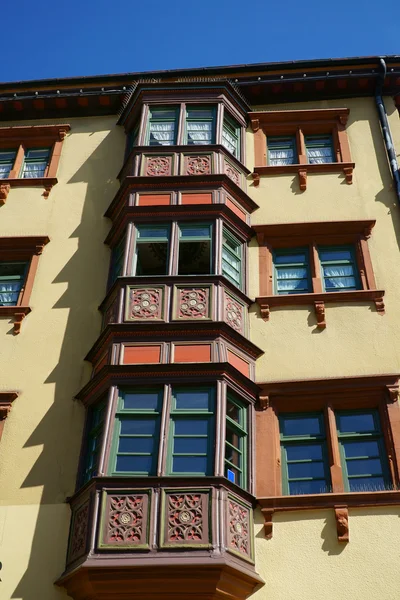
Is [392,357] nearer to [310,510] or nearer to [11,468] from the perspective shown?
[310,510]

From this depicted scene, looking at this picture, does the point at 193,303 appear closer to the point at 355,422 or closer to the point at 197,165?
the point at 355,422

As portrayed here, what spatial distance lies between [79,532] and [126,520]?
0.93 meters

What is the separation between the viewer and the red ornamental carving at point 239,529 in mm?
9430

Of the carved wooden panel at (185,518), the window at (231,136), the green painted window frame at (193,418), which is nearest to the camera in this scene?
the carved wooden panel at (185,518)

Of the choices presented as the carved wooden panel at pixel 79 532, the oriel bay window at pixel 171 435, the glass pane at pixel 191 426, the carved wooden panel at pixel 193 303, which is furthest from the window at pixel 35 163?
the carved wooden panel at pixel 79 532

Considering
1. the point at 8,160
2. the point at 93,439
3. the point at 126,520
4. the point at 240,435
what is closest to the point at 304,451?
the point at 240,435

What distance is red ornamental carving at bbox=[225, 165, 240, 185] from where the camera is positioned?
14.3 meters

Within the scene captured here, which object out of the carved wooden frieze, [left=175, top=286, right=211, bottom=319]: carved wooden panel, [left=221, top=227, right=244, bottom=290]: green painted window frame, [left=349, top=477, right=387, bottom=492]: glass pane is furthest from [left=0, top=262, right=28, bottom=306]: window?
[left=349, top=477, right=387, bottom=492]: glass pane

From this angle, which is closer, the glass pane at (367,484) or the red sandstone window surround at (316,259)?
the glass pane at (367,484)

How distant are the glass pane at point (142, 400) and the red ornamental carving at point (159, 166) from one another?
5143 mm

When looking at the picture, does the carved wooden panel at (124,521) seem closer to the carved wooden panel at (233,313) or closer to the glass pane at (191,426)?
the glass pane at (191,426)

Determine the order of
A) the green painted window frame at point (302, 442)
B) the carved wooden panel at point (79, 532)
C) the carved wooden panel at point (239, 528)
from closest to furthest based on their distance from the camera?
the carved wooden panel at point (239, 528)
the carved wooden panel at point (79, 532)
the green painted window frame at point (302, 442)

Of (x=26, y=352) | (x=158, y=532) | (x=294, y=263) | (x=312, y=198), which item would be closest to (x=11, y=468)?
(x=26, y=352)

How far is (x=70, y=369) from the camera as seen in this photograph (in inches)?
473
